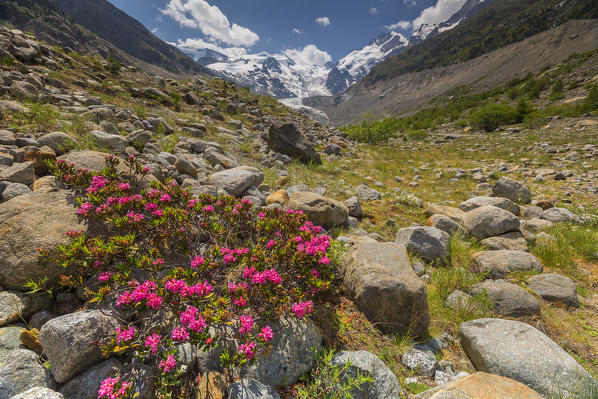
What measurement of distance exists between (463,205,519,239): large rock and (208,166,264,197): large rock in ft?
21.9

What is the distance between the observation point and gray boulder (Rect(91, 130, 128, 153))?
21.7 feet

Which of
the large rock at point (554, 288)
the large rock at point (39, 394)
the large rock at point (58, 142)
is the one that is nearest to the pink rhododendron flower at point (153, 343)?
the large rock at point (39, 394)

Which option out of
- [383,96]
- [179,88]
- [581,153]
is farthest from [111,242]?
[383,96]

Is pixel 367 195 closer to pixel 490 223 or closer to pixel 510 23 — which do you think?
pixel 490 223

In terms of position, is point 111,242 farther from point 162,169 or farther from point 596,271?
point 596,271

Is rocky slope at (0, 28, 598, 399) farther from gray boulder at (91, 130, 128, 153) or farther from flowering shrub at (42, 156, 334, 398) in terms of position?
flowering shrub at (42, 156, 334, 398)

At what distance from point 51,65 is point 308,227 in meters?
19.7

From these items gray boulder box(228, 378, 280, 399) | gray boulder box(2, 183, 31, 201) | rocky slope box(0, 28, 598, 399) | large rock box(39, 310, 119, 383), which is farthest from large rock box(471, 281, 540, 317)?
gray boulder box(2, 183, 31, 201)

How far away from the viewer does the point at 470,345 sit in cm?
348

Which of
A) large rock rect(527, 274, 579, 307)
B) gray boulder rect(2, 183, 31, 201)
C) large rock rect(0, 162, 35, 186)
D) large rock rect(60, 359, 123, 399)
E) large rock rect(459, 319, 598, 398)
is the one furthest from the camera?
large rock rect(527, 274, 579, 307)

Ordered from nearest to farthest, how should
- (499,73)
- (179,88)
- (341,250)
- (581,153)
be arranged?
(341,250) → (581,153) → (179,88) → (499,73)

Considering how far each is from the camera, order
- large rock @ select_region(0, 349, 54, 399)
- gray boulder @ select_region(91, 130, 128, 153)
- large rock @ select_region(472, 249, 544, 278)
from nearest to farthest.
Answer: large rock @ select_region(0, 349, 54, 399), large rock @ select_region(472, 249, 544, 278), gray boulder @ select_region(91, 130, 128, 153)

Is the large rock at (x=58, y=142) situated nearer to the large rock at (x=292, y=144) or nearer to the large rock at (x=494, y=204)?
the large rock at (x=292, y=144)

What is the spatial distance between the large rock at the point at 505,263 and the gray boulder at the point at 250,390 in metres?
5.28
